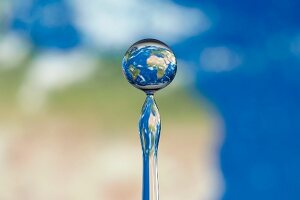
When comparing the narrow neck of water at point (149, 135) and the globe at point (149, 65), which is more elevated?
the globe at point (149, 65)

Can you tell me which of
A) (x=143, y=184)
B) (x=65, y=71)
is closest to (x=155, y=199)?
(x=143, y=184)

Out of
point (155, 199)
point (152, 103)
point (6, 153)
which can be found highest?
point (6, 153)

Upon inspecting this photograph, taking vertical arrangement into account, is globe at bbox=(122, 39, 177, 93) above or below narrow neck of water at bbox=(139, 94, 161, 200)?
above

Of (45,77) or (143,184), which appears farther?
(45,77)

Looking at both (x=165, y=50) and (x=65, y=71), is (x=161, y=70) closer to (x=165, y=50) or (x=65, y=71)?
(x=165, y=50)

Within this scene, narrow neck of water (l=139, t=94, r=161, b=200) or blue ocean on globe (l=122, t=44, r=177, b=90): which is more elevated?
blue ocean on globe (l=122, t=44, r=177, b=90)

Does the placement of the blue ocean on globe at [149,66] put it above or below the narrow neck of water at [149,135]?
above
